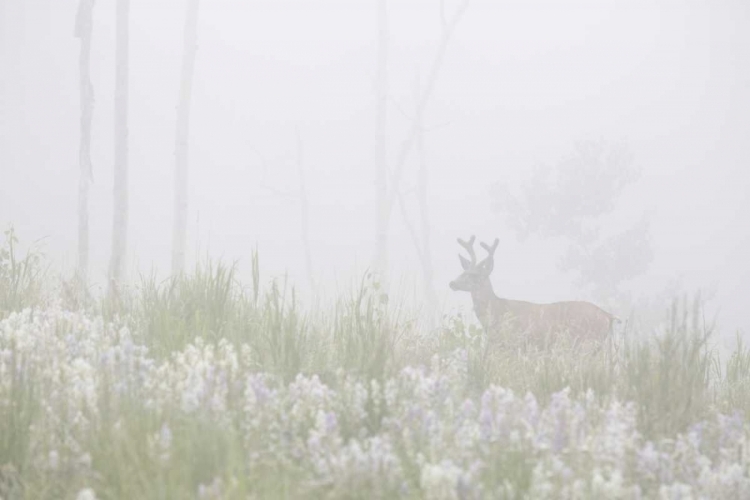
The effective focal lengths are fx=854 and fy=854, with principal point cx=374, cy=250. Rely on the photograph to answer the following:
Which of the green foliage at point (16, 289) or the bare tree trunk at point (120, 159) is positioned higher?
the bare tree trunk at point (120, 159)

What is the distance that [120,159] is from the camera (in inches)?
714

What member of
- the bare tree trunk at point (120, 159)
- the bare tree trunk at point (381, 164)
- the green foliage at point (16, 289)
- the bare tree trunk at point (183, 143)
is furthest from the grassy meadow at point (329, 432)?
the bare tree trunk at point (381, 164)

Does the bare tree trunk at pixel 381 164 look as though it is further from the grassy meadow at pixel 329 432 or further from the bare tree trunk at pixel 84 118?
the grassy meadow at pixel 329 432

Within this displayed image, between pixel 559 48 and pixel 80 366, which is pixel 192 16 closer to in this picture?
pixel 80 366

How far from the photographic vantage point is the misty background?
64.6m

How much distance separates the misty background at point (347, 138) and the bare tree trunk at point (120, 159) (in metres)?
32.3

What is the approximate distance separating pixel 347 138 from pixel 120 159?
61329mm

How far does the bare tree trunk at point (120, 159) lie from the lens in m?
17.2

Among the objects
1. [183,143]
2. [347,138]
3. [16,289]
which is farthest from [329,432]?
[347,138]

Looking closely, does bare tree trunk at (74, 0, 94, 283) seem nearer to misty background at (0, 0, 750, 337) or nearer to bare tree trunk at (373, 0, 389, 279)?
bare tree trunk at (373, 0, 389, 279)

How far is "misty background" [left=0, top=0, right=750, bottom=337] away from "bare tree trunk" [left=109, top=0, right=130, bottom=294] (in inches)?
1272

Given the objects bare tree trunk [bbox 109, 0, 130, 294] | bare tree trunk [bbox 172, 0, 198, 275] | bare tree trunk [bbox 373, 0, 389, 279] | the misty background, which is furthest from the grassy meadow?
the misty background

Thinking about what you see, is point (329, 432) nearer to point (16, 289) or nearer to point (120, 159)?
Result: point (16, 289)

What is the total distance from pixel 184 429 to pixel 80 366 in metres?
0.93
